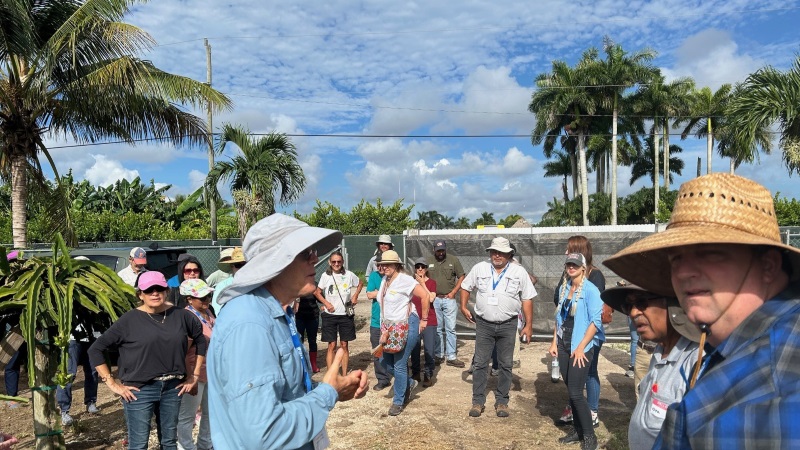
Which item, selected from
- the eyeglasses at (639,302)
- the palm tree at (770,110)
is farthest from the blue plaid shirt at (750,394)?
the palm tree at (770,110)

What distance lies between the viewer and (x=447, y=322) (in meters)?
8.15

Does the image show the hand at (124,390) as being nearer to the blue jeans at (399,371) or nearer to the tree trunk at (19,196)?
the blue jeans at (399,371)

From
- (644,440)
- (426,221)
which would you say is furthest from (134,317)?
(426,221)

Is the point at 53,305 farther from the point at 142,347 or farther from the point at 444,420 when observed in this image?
the point at 444,420

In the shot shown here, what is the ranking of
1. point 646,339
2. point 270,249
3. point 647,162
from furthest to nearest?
point 647,162, point 646,339, point 270,249

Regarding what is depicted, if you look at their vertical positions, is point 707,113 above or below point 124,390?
above

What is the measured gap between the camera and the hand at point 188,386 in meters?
4.02

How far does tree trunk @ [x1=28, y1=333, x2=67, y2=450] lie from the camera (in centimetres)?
400

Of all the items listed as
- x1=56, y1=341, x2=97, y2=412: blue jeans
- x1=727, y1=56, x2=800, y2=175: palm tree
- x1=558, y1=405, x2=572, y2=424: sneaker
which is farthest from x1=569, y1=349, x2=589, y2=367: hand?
x1=727, y1=56, x2=800, y2=175: palm tree

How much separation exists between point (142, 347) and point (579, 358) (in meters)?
3.45

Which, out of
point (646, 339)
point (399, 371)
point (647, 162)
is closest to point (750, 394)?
point (646, 339)

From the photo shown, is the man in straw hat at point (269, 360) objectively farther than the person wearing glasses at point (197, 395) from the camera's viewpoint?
No

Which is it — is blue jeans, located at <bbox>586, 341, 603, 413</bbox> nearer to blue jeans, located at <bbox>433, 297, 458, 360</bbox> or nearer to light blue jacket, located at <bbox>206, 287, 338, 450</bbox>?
blue jeans, located at <bbox>433, 297, 458, 360</bbox>

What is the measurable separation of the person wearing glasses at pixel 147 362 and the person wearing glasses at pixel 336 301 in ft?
9.79
